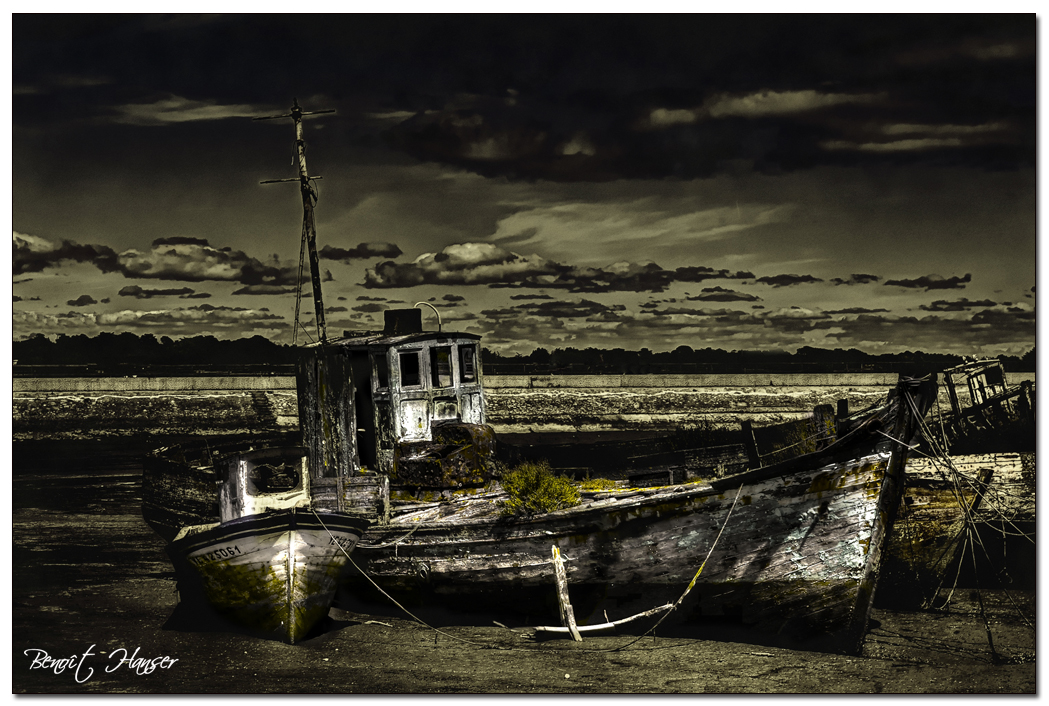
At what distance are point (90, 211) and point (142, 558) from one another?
290cm

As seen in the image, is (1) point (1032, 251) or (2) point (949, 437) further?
(2) point (949, 437)

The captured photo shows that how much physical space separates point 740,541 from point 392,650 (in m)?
2.57

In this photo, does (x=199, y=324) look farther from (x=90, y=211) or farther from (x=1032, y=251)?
(x=1032, y=251)

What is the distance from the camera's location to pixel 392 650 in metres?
5.49

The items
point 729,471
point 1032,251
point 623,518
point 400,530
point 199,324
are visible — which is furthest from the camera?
point 729,471

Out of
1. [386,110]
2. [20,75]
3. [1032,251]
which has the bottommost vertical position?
[1032,251]

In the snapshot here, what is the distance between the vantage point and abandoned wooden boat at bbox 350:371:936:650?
4859 mm

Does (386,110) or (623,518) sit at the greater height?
(386,110)

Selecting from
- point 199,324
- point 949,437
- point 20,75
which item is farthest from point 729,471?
point 20,75

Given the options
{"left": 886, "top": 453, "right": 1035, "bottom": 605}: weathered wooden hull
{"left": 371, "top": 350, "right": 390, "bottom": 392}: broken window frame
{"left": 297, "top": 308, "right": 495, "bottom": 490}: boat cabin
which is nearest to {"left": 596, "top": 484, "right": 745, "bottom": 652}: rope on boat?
{"left": 297, "top": 308, "right": 495, "bottom": 490}: boat cabin

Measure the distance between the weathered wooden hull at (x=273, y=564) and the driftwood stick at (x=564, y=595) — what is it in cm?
137

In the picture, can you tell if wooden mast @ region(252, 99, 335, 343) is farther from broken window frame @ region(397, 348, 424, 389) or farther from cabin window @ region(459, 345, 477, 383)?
cabin window @ region(459, 345, 477, 383)

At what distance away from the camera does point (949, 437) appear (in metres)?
6.74

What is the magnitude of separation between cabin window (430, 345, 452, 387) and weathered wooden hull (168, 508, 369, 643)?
4.11 feet
